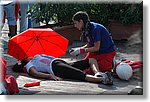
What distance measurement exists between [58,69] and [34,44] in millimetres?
469

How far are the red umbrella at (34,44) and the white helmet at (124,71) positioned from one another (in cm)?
69

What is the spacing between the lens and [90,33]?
3.37m

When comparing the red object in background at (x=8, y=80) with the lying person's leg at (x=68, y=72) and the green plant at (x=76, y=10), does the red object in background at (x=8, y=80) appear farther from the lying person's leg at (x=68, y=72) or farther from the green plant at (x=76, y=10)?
the green plant at (x=76, y=10)

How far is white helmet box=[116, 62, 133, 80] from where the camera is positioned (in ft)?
10.6

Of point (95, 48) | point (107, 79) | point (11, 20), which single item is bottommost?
point (107, 79)

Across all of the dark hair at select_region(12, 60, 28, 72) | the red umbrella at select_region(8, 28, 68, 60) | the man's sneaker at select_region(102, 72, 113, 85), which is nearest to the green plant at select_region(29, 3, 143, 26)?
the red umbrella at select_region(8, 28, 68, 60)

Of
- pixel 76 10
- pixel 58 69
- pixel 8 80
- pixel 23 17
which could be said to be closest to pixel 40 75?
pixel 58 69

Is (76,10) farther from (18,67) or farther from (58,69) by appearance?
(58,69)

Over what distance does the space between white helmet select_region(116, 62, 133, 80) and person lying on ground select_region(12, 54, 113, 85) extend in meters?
0.15

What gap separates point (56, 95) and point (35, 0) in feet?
6.54

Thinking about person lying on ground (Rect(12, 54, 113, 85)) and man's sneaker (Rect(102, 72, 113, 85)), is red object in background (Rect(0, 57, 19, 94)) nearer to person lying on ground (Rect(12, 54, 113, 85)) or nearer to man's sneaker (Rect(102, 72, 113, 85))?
person lying on ground (Rect(12, 54, 113, 85))

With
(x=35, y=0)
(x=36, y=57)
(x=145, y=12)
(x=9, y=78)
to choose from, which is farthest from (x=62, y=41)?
(x=145, y=12)

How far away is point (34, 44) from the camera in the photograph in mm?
3646

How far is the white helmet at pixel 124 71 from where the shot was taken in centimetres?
324
